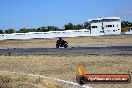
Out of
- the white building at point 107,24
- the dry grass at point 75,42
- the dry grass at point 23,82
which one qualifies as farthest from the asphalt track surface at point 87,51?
the white building at point 107,24

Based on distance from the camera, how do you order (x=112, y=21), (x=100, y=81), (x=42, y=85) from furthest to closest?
(x=112, y=21) < (x=42, y=85) < (x=100, y=81)

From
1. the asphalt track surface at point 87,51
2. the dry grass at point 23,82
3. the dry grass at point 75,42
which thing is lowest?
the dry grass at point 75,42

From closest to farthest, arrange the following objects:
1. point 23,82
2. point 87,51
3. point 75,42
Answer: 1. point 23,82
2. point 87,51
3. point 75,42

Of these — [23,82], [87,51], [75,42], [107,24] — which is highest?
[107,24]

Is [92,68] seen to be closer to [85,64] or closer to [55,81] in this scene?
[85,64]

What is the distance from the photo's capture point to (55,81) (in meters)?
17.9

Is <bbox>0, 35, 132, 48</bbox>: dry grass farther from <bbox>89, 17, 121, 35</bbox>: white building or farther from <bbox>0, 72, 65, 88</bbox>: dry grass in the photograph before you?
<bbox>89, 17, 121, 35</bbox>: white building

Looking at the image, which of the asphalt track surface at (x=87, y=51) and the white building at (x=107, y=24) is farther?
the white building at (x=107, y=24)

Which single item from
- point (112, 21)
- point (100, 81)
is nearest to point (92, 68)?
point (100, 81)

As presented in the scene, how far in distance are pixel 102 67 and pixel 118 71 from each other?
2.45 meters

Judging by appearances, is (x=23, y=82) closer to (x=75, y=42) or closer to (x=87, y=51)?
(x=87, y=51)

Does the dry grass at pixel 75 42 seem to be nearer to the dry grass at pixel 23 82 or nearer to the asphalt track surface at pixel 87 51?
the asphalt track surface at pixel 87 51

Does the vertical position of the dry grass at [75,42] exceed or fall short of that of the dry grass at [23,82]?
it falls short

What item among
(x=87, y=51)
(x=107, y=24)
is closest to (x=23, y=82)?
(x=87, y=51)
